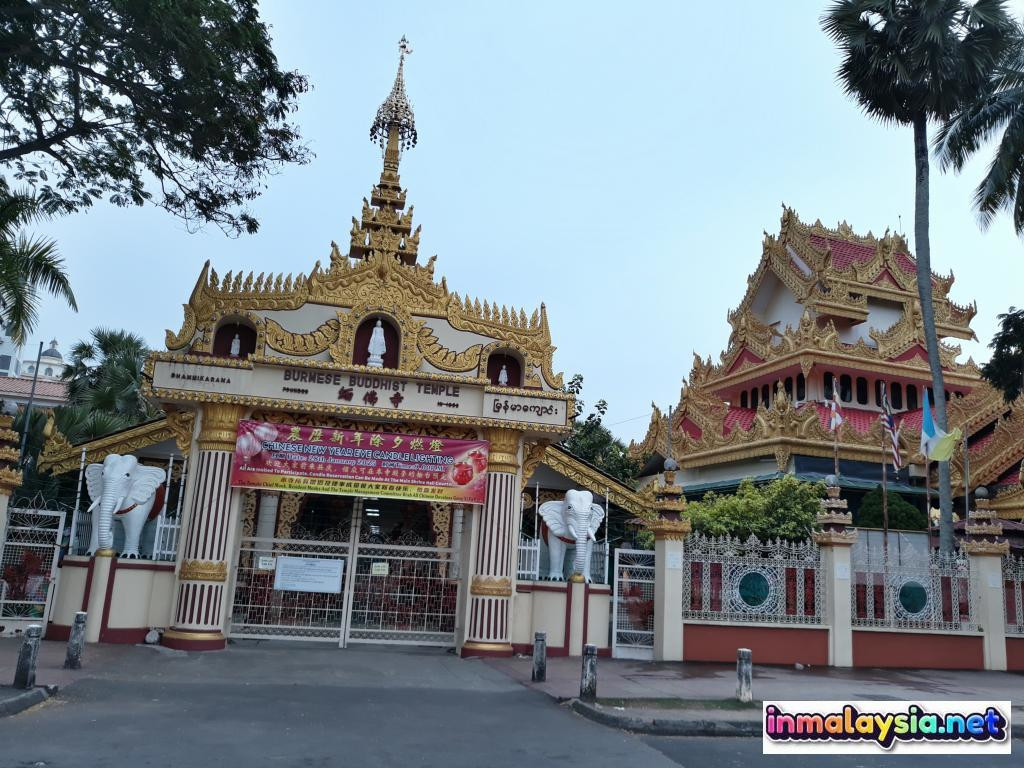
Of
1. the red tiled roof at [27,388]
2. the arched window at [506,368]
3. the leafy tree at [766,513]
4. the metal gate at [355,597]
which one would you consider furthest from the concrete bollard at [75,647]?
the red tiled roof at [27,388]

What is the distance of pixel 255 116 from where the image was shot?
1257 cm

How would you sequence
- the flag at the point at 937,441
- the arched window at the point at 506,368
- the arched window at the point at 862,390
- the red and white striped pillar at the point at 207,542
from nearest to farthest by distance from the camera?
the red and white striped pillar at the point at 207,542
the arched window at the point at 506,368
the flag at the point at 937,441
the arched window at the point at 862,390

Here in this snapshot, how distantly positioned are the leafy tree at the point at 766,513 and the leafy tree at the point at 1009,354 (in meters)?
4.85

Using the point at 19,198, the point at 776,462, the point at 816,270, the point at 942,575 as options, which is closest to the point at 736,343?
the point at 816,270

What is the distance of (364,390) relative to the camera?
14.3 meters

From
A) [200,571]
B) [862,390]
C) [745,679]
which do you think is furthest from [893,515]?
[200,571]

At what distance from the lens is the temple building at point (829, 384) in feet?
79.8

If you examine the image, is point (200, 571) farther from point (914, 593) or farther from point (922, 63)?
point (922, 63)

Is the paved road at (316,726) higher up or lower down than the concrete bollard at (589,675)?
lower down

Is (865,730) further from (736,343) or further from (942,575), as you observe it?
(736,343)

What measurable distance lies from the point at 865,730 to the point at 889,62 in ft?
55.4

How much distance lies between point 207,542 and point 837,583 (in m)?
11.3

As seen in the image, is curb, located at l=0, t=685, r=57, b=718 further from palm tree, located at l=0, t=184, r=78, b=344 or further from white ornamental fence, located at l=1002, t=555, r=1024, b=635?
white ornamental fence, located at l=1002, t=555, r=1024, b=635

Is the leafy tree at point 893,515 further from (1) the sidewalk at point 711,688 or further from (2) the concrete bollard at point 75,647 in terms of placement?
(2) the concrete bollard at point 75,647
